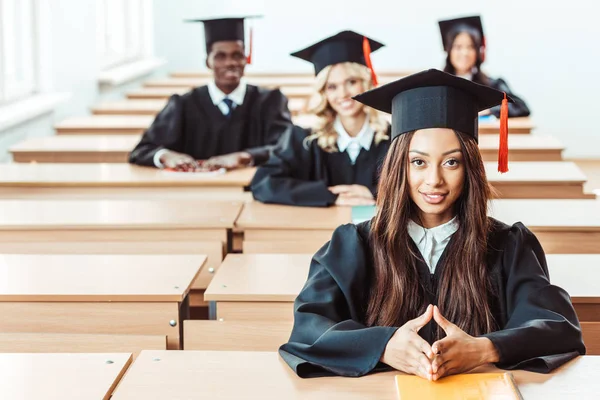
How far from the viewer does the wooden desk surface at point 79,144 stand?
5223 mm

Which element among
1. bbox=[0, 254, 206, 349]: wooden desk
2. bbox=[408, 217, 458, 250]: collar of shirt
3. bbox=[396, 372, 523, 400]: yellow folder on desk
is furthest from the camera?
bbox=[0, 254, 206, 349]: wooden desk

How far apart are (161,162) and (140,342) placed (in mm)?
2347

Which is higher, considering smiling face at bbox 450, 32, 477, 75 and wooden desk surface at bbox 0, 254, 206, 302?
smiling face at bbox 450, 32, 477, 75

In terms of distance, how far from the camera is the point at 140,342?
245 centimetres

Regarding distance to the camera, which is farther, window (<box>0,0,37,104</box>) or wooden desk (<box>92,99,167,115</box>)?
wooden desk (<box>92,99,167,115</box>)

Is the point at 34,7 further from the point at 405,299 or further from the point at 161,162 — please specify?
the point at 405,299

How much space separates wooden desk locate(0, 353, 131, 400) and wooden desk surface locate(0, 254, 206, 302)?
536mm

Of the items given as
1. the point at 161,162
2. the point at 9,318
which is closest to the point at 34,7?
the point at 161,162

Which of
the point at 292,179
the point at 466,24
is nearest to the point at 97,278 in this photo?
the point at 292,179

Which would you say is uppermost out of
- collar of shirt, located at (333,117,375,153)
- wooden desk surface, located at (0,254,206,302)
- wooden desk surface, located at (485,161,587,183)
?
collar of shirt, located at (333,117,375,153)

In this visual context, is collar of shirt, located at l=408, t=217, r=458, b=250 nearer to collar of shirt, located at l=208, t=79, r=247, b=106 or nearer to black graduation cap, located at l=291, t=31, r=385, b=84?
black graduation cap, located at l=291, t=31, r=385, b=84

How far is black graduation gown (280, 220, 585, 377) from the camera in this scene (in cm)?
198

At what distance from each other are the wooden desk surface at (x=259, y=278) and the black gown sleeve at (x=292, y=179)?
802 mm

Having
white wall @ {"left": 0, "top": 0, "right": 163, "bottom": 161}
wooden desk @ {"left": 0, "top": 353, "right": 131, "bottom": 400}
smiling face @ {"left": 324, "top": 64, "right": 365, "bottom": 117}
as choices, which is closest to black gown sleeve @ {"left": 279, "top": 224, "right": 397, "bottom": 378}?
wooden desk @ {"left": 0, "top": 353, "right": 131, "bottom": 400}
